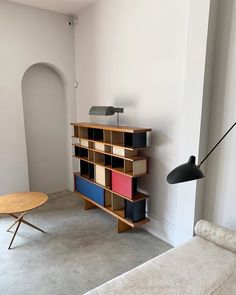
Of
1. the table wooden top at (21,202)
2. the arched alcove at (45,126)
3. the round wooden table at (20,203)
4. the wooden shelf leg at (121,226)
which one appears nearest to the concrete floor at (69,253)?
the wooden shelf leg at (121,226)

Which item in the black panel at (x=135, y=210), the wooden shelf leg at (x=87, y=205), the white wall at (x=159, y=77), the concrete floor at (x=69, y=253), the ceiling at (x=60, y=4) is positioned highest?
the ceiling at (x=60, y=4)

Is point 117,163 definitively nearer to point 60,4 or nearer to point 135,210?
point 135,210

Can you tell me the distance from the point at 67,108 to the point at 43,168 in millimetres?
1217

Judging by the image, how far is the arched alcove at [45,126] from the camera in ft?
13.3

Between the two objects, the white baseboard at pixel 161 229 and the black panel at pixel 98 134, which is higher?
the black panel at pixel 98 134

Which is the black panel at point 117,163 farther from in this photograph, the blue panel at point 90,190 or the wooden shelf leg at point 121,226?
the wooden shelf leg at point 121,226

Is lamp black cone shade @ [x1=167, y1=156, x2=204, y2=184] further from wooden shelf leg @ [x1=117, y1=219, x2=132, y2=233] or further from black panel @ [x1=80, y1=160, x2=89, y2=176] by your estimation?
black panel @ [x1=80, y1=160, x2=89, y2=176]

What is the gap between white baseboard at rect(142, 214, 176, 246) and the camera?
281cm

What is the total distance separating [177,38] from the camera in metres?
2.49

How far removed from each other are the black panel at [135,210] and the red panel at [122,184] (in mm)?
128

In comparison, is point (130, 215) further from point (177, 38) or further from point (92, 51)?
point (92, 51)

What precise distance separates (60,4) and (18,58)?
41.1 inches

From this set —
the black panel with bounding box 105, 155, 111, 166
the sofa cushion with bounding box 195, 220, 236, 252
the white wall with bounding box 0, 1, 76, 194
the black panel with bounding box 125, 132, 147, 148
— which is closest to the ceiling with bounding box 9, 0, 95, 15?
the white wall with bounding box 0, 1, 76, 194

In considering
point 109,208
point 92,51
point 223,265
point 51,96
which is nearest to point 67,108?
point 51,96
